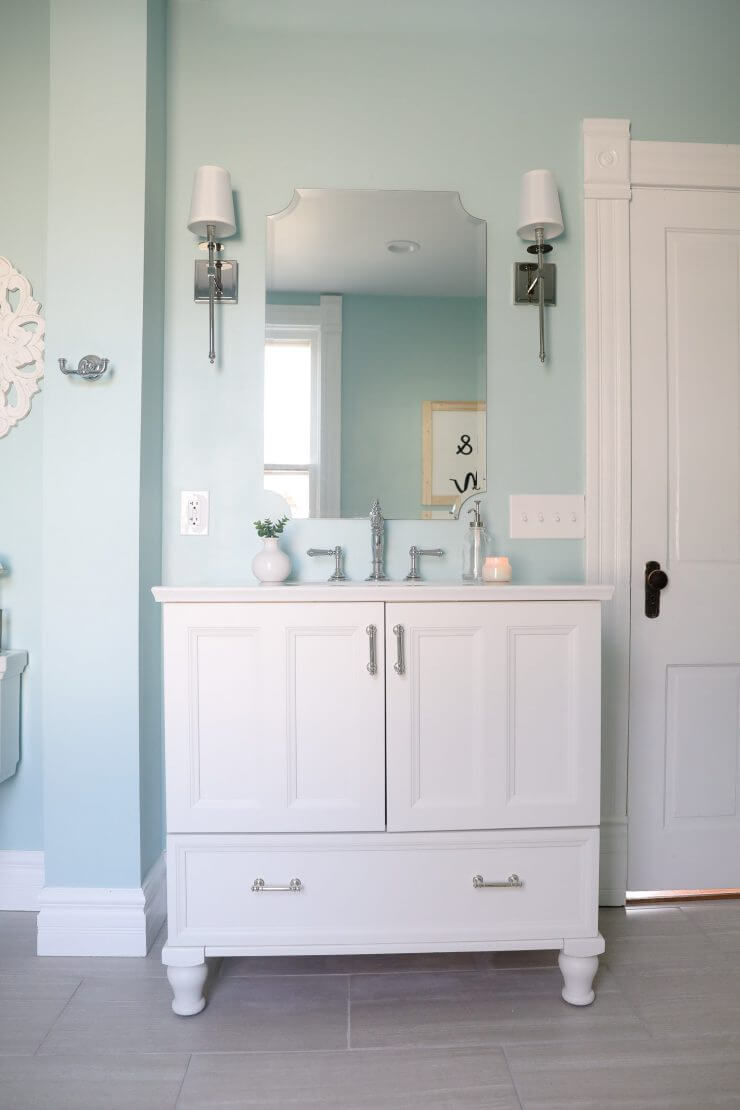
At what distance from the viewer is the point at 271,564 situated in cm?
193

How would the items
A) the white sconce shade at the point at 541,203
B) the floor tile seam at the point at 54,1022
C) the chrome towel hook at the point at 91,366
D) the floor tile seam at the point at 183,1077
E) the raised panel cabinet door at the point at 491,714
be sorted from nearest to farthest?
the floor tile seam at the point at 183,1077, the floor tile seam at the point at 54,1022, the raised panel cabinet door at the point at 491,714, the chrome towel hook at the point at 91,366, the white sconce shade at the point at 541,203

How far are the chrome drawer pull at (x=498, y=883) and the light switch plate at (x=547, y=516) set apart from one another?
93 centimetres

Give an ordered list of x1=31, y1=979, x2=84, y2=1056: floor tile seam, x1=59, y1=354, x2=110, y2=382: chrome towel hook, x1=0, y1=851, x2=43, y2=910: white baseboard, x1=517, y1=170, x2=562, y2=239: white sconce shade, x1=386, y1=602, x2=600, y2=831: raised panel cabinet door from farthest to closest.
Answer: x1=0, y1=851, x2=43, y2=910: white baseboard → x1=517, y1=170, x2=562, y2=239: white sconce shade → x1=59, y1=354, x2=110, y2=382: chrome towel hook → x1=386, y1=602, x2=600, y2=831: raised panel cabinet door → x1=31, y1=979, x2=84, y2=1056: floor tile seam

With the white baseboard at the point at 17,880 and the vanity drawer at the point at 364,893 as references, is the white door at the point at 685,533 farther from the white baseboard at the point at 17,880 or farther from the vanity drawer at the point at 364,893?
the white baseboard at the point at 17,880

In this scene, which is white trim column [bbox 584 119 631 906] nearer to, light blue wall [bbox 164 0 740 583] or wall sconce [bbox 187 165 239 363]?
light blue wall [bbox 164 0 740 583]

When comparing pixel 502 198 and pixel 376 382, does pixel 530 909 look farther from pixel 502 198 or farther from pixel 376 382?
pixel 502 198

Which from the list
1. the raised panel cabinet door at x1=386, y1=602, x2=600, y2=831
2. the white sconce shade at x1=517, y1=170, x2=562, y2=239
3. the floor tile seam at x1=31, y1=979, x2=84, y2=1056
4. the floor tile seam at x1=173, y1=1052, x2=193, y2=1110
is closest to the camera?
the floor tile seam at x1=173, y1=1052, x2=193, y2=1110

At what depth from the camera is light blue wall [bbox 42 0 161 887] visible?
6.28 feet

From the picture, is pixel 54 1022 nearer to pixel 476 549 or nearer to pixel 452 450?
pixel 476 549

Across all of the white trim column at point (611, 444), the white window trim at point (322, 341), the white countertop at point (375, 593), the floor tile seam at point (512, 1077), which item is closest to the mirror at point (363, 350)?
the white window trim at point (322, 341)

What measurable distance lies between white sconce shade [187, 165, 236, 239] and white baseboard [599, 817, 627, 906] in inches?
79.8

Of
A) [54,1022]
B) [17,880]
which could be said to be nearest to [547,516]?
[54,1022]

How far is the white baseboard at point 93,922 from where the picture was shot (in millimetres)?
1897

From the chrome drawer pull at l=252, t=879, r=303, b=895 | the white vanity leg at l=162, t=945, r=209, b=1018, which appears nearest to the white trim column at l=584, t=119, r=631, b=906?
the chrome drawer pull at l=252, t=879, r=303, b=895
